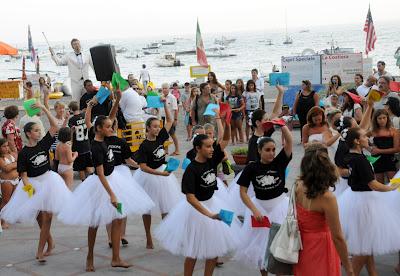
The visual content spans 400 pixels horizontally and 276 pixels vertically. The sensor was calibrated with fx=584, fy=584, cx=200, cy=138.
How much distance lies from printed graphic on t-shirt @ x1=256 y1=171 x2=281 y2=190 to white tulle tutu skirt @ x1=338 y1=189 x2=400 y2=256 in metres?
0.84

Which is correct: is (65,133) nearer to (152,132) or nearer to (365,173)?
(152,132)

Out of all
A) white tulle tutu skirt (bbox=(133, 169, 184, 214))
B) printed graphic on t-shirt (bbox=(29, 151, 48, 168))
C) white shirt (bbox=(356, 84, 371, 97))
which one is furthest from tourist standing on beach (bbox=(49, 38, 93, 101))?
white shirt (bbox=(356, 84, 371, 97))

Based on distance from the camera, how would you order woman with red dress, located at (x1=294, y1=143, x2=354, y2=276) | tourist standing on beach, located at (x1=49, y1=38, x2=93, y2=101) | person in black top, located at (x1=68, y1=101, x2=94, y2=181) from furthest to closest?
tourist standing on beach, located at (x1=49, y1=38, x2=93, y2=101) < person in black top, located at (x1=68, y1=101, x2=94, y2=181) < woman with red dress, located at (x1=294, y1=143, x2=354, y2=276)

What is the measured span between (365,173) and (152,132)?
2.99m

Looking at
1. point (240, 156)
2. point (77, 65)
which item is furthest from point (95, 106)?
point (240, 156)

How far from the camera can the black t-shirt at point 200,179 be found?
5.97 m

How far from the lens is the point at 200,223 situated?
19.9 ft

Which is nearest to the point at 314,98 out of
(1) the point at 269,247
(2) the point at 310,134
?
(2) the point at 310,134

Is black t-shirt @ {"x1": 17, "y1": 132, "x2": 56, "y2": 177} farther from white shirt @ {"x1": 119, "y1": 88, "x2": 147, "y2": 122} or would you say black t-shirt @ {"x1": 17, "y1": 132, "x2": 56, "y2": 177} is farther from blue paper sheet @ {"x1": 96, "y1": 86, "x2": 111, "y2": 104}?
white shirt @ {"x1": 119, "y1": 88, "x2": 147, "y2": 122}

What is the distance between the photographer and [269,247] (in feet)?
16.3

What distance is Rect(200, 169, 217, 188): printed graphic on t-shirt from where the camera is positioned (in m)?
6.11

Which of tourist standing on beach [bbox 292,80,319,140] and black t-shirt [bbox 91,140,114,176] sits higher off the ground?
black t-shirt [bbox 91,140,114,176]

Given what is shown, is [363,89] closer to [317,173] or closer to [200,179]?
[200,179]

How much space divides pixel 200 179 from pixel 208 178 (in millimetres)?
118
